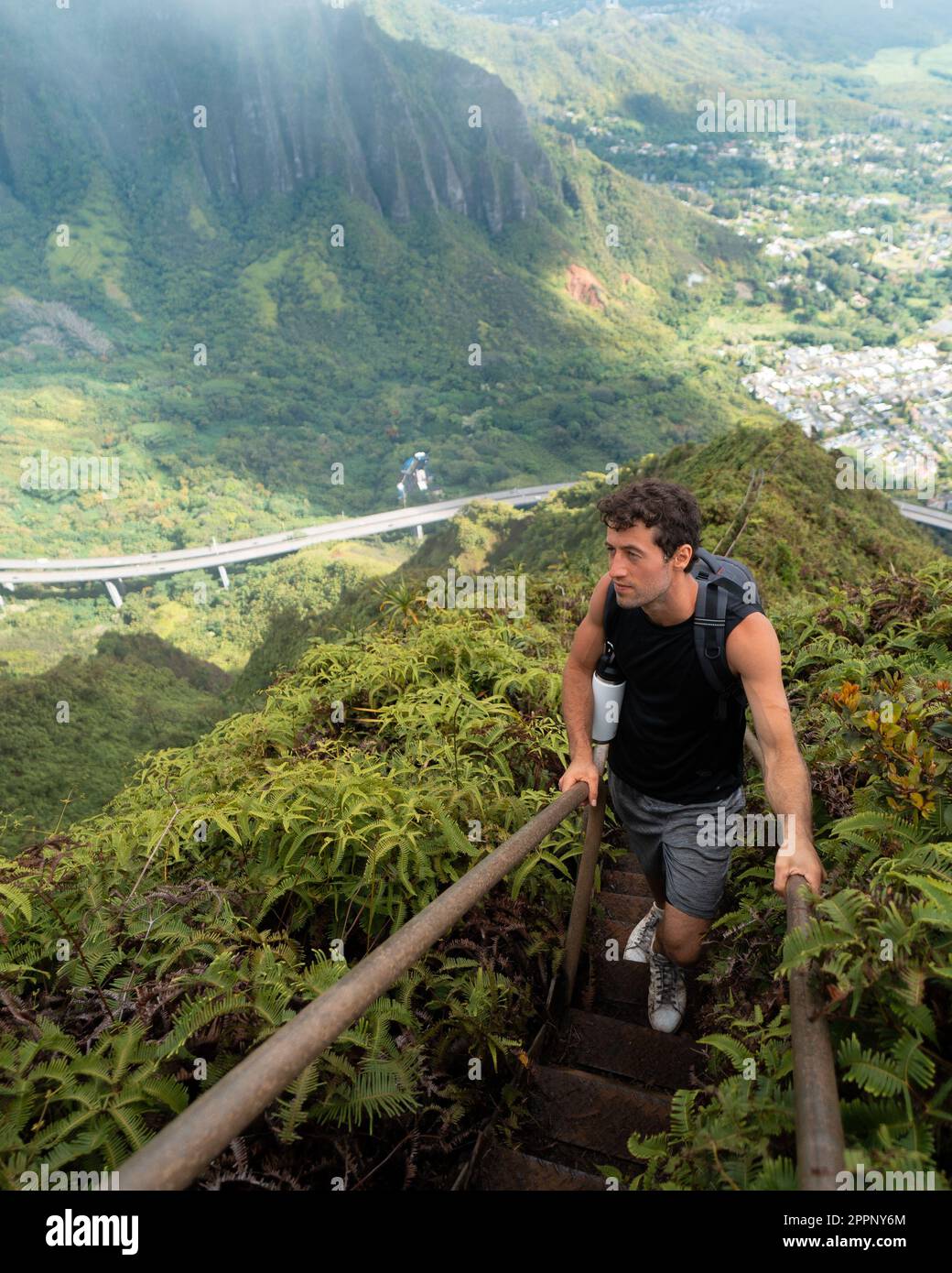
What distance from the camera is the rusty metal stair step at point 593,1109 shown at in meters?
2.63

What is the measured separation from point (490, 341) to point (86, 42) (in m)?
122

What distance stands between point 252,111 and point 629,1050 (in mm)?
205349

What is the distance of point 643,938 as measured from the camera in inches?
137

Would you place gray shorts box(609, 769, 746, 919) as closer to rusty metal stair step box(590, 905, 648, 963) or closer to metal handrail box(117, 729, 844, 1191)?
rusty metal stair step box(590, 905, 648, 963)

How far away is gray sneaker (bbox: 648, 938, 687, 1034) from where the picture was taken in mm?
3135

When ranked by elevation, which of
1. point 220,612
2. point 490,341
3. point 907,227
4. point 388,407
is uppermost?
point 907,227

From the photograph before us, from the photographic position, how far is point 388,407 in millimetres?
131750

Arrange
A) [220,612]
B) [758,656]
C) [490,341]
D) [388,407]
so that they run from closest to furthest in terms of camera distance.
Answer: [758,656], [220,612], [388,407], [490,341]

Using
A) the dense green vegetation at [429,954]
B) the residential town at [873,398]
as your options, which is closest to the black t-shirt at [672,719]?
the dense green vegetation at [429,954]

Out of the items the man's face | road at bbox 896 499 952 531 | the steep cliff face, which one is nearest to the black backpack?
the man's face
